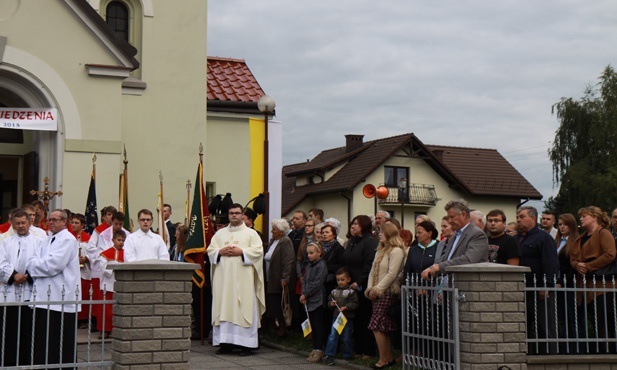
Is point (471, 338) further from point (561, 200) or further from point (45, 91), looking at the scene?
point (561, 200)

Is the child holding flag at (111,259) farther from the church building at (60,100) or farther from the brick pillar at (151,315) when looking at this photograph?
the brick pillar at (151,315)

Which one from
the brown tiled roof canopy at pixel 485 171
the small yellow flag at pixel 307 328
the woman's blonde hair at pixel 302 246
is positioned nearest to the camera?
the small yellow flag at pixel 307 328

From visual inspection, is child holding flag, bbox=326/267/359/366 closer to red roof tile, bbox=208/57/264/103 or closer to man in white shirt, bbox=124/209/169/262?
man in white shirt, bbox=124/209/169/262

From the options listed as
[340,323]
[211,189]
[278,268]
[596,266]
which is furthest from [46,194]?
[596,266]

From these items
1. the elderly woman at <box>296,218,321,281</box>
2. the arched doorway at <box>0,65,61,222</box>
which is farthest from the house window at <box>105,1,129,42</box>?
the elderly woman at <box>296,218,321,281</box>

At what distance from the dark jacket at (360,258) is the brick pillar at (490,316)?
251cm

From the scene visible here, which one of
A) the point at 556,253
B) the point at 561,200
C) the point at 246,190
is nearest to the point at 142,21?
the point at 246,190

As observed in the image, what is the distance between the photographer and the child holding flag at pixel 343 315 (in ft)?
39.9

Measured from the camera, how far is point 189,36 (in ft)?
73.2

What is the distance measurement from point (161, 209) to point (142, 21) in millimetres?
7269

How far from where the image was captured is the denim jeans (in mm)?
12156

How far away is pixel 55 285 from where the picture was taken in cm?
1001

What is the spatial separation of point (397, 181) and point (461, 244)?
4824 centimetres

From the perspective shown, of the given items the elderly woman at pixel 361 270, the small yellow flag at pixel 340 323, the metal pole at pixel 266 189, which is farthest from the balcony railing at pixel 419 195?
the small yellow flag at pixel 340 323
